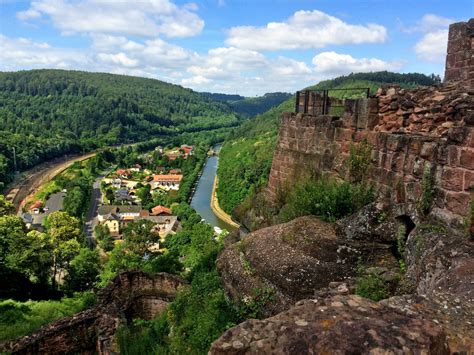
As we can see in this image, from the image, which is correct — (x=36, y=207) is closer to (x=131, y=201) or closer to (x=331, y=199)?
(x=131, y=201)

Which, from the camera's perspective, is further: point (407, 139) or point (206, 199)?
point (206, 199)

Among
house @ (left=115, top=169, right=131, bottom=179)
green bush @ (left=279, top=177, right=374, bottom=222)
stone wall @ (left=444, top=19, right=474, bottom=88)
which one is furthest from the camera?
house @ (left=115, top=169, right=131, bottom=179)

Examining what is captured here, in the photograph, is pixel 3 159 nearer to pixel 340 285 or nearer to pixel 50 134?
pixel 50 134

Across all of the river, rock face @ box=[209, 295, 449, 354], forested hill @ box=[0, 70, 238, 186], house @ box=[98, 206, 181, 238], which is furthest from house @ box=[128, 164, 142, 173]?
rock face @ box=[209, 295, 449, 354]

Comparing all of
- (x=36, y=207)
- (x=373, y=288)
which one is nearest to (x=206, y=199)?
(x=36, y=207)

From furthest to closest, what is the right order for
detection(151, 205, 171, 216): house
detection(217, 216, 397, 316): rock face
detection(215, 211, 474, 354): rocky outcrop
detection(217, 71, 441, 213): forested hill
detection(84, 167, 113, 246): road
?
detection(151, 205, 171, 216): house, detection(217, 71, 441, 213): forested hill, detection(84, 167, 113, 246): road, detection(217, 216, 397, 316): rock face, detection(215, 211, 474, 354): rocky outcrop

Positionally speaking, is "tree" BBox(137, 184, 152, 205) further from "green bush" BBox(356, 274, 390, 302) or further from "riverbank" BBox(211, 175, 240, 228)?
"green bush" BBox(356, 274, 390, 302)

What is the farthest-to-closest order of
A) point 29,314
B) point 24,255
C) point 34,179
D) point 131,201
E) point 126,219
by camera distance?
point 34,179
point 131,201
point 126,219
point 24,255
point 29,314
